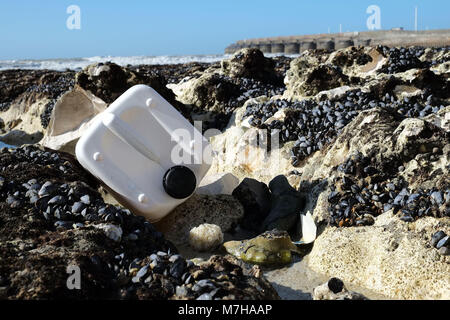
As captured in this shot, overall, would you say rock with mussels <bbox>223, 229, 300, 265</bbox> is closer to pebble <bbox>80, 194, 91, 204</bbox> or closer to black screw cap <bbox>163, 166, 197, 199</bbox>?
black screw cap <bbox>163, 166, 197, 199</bbox>

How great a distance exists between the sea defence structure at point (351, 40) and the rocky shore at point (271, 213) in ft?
74.8

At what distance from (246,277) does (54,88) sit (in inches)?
461

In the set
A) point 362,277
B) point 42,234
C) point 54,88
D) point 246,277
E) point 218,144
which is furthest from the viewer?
point 54,88

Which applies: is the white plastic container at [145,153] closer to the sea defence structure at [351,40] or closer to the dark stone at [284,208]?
the dark stone at [284,208]

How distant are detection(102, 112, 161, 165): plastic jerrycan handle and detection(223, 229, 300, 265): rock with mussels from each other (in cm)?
122

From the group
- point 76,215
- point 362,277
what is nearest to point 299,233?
point 362,277

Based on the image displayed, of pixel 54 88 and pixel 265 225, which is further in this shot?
pixel 54 88

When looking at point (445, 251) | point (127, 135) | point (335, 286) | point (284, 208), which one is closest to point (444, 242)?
point (445, 251)

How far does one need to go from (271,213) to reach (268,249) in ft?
2.52

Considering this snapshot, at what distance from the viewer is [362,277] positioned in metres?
3.32

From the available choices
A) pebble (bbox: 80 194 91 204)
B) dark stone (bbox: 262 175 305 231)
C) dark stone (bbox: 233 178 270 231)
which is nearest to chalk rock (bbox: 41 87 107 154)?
dark stone (bbox: 233 178 270 231)

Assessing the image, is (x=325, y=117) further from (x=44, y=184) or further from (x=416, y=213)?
(x=44, y=184)

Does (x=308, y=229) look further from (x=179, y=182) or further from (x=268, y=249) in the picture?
(x=179, y=182)

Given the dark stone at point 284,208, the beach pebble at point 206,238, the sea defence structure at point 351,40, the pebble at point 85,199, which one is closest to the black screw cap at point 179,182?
the beach pebble at point 206,238
